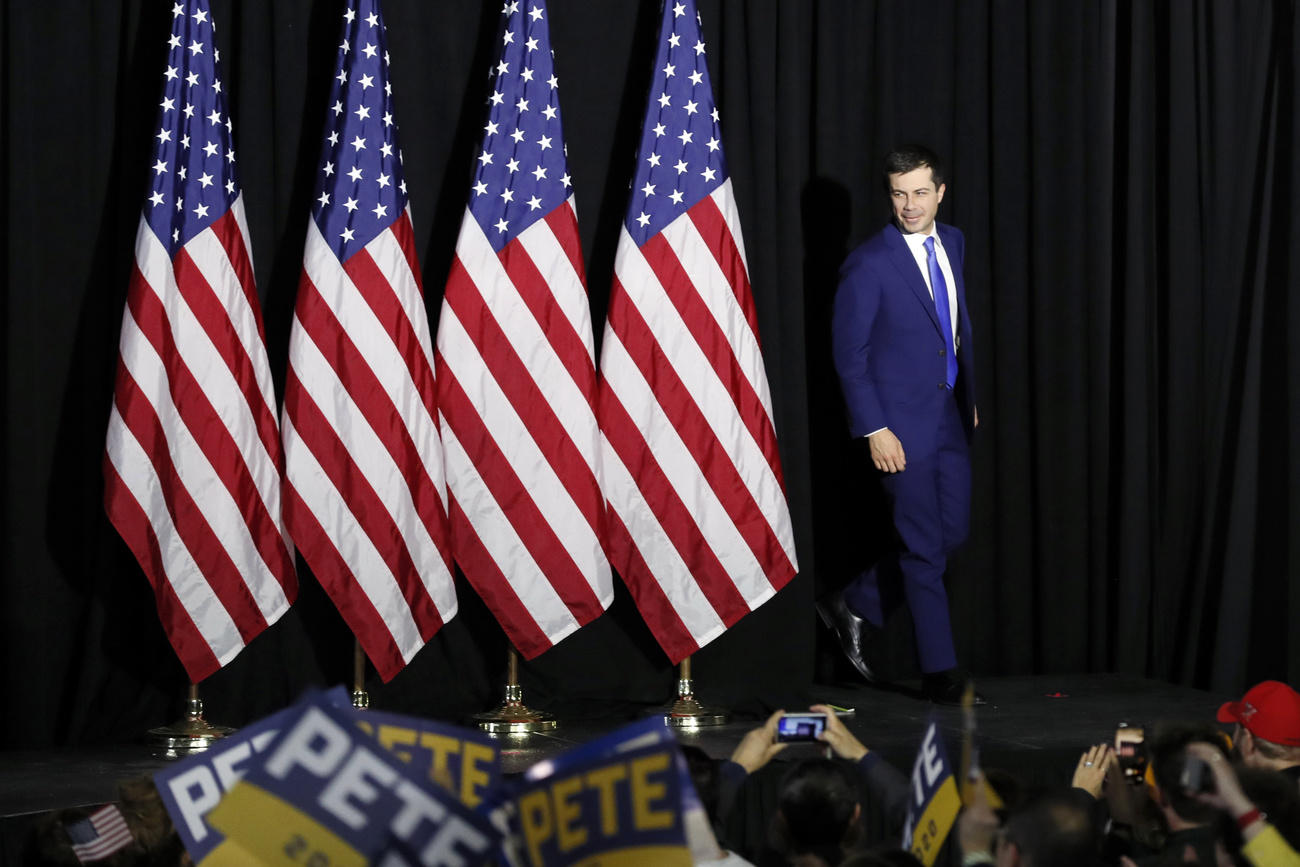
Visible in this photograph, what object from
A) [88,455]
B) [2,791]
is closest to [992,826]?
[2,791]

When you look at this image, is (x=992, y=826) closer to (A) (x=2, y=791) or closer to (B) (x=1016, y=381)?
(A) (x=2, y=791)

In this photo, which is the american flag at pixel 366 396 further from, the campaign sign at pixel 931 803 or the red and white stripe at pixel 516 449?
the campaign sign at pixel 931 803

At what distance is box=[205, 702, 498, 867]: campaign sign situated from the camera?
190 centimetres

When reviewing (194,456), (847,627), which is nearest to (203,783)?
(194,456)

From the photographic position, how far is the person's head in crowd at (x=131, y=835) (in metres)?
2.43

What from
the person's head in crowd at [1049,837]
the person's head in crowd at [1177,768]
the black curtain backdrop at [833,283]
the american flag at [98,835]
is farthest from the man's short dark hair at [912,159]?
the american flag at [98,835]

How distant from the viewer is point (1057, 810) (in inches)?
86.1

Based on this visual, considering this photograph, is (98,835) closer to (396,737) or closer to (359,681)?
(396,737)

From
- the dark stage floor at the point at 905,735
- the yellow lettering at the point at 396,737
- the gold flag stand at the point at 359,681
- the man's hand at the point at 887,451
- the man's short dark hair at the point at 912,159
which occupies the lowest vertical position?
the dark stage floor at the point at 905,735

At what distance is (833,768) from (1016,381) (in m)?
3.67

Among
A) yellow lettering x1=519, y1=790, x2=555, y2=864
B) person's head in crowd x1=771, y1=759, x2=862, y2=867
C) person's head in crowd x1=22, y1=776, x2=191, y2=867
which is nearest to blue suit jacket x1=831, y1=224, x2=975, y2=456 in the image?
person's head in crowd x1=771, y1=759, x2=862, y2=867

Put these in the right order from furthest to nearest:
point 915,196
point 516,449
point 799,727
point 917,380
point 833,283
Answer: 1. point 833,283
2. point 917,380
3. point 915,196
4. point 516,449
5. point 799,727

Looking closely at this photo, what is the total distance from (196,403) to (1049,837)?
10.2 ft

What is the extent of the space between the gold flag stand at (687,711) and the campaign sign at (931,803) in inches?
96.0
